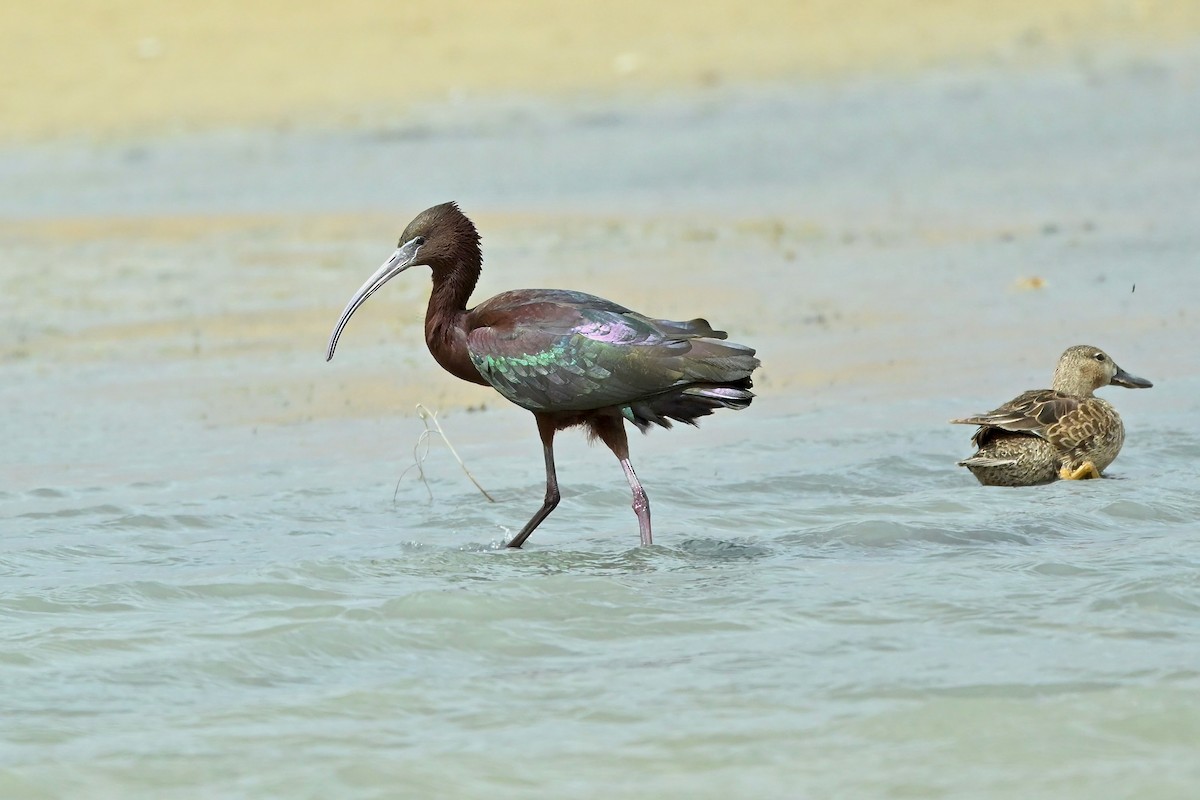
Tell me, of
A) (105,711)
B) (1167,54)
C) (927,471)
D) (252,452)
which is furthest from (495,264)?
(1167,54)

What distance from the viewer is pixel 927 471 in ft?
28.3

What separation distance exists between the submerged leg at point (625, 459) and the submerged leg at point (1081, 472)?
194 cm

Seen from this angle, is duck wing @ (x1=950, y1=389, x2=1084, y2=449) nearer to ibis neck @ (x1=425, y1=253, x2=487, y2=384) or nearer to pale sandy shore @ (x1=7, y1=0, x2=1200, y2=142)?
ibis neck @ (x1=425, y1=253, x2=487, y2=384)

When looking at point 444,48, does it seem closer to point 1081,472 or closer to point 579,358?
point 1081,472

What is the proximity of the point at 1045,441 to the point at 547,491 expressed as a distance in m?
2.20

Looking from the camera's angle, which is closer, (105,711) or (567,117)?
(105,711)

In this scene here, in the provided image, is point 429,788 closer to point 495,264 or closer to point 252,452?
point 252,452

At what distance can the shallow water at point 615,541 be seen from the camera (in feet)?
17.2

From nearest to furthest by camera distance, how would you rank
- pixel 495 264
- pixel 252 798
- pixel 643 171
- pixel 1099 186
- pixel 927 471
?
pixel 252 798
pixel 927 471
pixel 495 264
pixel 1099 186
pixel 643 171


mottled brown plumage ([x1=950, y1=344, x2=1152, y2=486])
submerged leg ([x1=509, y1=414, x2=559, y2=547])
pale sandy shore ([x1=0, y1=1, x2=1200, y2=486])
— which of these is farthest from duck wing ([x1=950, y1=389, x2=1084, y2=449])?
submerged leg ([x1=509, y1=414, x2=559, y2=547])

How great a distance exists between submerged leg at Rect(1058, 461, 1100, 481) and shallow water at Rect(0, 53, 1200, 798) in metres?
0.15

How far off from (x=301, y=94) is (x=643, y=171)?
18.9ft

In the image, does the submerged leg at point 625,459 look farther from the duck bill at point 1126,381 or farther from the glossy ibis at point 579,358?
the duck bill at point 1126,381

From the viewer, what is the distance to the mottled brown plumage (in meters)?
8.27
